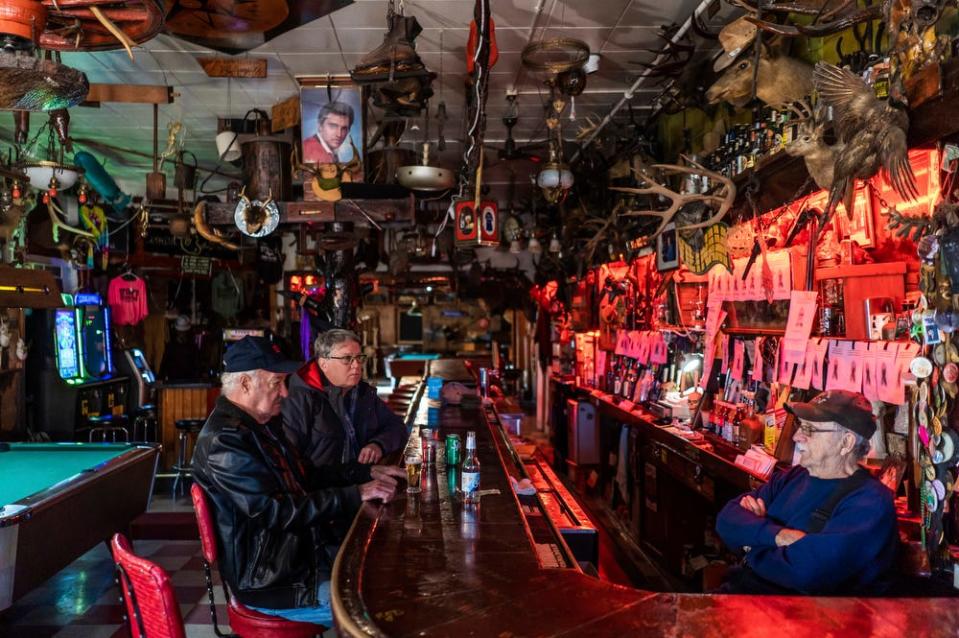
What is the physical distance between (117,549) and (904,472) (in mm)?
3442

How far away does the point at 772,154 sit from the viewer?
14.2 feet

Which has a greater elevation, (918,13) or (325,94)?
(325,94)

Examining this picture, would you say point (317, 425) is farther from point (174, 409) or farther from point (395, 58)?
point (174, 409)

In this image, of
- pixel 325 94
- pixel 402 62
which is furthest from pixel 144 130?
pixel 402 62

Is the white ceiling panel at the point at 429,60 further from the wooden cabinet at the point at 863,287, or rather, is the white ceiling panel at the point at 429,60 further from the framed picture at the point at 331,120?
the wooden cabinet at the point at 863,287

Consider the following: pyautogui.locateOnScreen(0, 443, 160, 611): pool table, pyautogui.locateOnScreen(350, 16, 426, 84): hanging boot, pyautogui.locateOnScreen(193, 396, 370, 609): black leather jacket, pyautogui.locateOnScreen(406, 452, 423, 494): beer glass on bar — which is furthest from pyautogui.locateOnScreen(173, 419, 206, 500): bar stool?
pyautogui.locateOnScreen(406, 452, 423, 494): beer glass on bar

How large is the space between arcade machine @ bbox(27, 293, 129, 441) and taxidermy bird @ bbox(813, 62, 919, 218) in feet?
31.1

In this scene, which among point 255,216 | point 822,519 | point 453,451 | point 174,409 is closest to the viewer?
point 822,519

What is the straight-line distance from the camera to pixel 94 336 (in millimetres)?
10617

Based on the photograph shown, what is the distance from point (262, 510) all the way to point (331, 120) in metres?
4.92

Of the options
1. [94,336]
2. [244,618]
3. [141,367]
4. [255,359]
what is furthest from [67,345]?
[244,618]

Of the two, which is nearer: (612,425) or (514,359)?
(612,425)

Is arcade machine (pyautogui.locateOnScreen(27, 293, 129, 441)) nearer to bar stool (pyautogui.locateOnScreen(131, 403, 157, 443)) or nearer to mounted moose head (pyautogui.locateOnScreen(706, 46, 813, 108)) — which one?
bar stool (pyautogui.locateOnScreen(131, 403, 157, 443))

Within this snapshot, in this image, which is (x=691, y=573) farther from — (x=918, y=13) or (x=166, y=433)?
(x=166, y=433)
